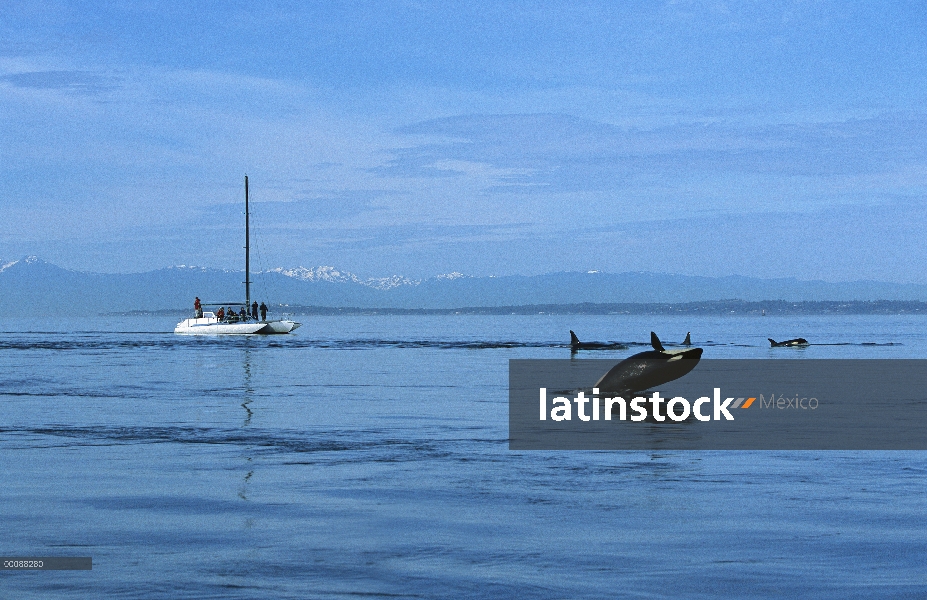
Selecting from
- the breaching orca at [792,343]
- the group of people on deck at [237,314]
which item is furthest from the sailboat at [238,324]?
the breaching orca at [792,343]

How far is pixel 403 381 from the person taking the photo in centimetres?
4156

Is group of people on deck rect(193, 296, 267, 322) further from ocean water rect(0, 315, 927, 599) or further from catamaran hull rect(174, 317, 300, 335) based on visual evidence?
ocean water rect(0, 315, 927, 599)

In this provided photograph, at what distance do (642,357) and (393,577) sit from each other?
22.1 meters

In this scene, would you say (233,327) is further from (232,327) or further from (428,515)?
(428,515)

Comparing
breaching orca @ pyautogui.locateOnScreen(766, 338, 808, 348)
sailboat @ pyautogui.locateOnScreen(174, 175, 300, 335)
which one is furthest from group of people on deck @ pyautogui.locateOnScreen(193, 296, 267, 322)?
breaching orca @ pyautogui.locateOnScreen(766, 338, 808, 348)

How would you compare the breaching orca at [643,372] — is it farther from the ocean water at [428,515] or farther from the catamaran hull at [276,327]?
the catamaran hull at [276,327]

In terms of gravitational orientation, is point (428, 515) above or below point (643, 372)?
below

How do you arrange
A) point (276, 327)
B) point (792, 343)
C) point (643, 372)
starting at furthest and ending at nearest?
point (276, 327) < point (792, 343) < point (643, 372)

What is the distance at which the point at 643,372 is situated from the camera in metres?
31.2

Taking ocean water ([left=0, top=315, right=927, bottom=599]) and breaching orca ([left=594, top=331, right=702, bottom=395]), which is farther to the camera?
breaching orca ([left=594, top=331, right=702, bottom=395])

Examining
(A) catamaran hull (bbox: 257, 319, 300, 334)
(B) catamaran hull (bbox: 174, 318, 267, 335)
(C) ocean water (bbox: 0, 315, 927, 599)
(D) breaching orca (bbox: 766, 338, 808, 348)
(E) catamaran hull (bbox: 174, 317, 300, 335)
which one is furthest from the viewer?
(B) catamaran hull (bbox: 174, 318, 267, 335)

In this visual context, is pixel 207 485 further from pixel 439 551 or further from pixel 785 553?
pixel 785 553

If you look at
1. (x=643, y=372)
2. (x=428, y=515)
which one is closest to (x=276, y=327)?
(x=643, y=372)

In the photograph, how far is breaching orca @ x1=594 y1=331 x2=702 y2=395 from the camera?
3095 cm
